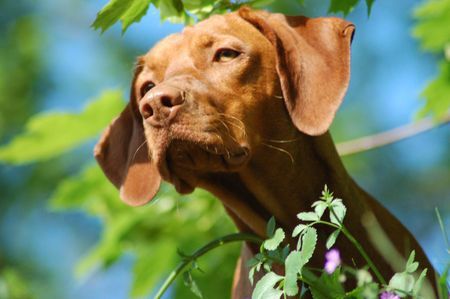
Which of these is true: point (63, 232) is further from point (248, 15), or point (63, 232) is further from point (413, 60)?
point (248, 15)

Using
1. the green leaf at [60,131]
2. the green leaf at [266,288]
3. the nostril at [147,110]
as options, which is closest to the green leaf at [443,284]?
the green leaf at [266,288]

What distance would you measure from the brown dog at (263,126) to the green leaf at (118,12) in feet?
0.76

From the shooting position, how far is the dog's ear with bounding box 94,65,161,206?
394 cm

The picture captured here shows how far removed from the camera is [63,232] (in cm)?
1498

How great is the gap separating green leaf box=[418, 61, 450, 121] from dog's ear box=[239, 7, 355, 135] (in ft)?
2.05

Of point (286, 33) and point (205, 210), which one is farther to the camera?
point (205, 210)

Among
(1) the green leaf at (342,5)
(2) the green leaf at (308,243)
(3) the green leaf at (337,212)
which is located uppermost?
(2) the green leaf at (308,243)

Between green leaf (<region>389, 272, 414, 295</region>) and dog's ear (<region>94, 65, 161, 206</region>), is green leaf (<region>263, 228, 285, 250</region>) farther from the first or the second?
dog's ear (<region>94, 65, 161, 206</region>)

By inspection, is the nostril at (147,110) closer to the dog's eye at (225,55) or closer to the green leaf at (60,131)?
the dog's eye at (225,55)

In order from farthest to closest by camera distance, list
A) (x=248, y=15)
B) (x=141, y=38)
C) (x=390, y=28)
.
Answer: (x=141, y=38)
(x=390, y=28)
(x=248, y=15)

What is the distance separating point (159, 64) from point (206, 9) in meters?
0.24

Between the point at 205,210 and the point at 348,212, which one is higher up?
the point at 348,212

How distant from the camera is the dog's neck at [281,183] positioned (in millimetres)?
3732

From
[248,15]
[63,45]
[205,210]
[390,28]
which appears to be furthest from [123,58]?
[248,15]
